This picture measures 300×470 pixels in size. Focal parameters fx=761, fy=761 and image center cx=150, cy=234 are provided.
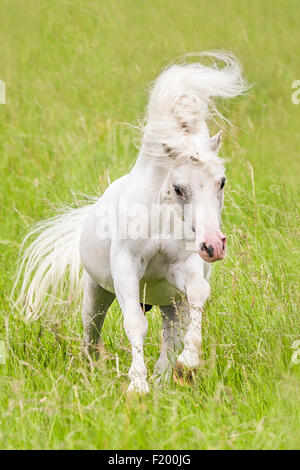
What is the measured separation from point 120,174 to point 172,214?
363 centimetres

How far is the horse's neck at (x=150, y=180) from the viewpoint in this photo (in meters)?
3.98

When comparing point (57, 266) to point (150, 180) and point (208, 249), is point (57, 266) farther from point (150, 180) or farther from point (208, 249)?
point (208, 249)

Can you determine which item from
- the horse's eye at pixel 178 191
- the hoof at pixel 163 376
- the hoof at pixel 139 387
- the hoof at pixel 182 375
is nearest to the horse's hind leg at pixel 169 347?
the hoof at pixel 163 376

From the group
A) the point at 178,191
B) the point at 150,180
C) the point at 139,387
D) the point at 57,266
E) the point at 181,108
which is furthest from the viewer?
the point at 57,266

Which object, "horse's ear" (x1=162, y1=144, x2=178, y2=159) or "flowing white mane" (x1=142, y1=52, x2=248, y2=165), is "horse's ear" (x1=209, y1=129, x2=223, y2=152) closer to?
"flowing white mane" (x1=142, y1=52, x2=248, y2=165)

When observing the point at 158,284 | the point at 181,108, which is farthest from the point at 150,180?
the point at 158,284

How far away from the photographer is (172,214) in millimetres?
3961

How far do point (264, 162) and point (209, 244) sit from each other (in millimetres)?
4988

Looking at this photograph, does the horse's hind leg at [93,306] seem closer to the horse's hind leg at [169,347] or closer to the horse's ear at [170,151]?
the horse's hind leg at [169,347]

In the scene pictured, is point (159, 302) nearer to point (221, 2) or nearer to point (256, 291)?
point (256, 291)

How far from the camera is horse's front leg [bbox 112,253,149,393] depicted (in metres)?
3.78

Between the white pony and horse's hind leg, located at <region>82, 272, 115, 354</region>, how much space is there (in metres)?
0.51

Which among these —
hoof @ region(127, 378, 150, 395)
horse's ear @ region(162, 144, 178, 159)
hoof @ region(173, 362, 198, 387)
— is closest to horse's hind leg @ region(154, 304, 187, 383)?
hoof @ region(173, 362, 198, 387)

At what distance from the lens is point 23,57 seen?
12.0m
